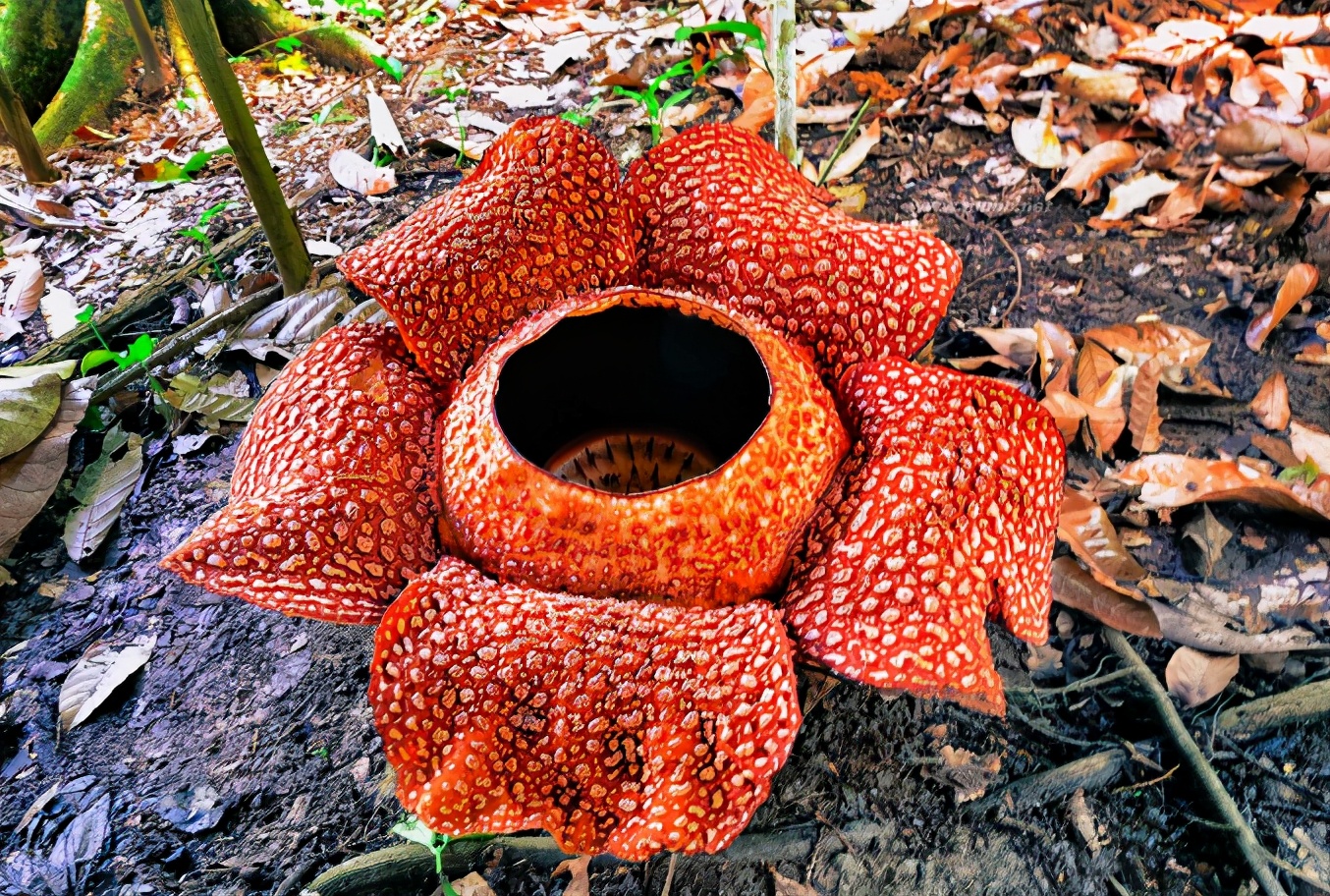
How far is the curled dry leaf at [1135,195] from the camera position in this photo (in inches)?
101

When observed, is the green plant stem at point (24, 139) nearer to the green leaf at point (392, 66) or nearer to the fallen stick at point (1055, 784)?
the green leaf at point (392, 66)

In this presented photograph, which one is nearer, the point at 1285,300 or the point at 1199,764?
the point at 1199,764

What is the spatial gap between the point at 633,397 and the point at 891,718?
2.66ft

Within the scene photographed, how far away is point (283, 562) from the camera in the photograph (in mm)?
1346

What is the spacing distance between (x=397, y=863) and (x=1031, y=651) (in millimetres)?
Result: 1287

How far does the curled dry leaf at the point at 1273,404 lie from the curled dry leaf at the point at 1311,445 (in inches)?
1.5

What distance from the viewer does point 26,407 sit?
2273 mm

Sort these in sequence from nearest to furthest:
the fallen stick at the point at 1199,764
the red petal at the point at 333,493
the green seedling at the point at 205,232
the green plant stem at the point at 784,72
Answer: the red petal at the point at 333,493, the fallen stick at the point at 1199,764, the green plant stem at the point at 784,72, the green seedling at the point at 205,232

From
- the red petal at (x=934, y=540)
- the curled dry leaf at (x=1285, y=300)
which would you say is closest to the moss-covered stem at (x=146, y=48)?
the red petal at (x=934, y=540)

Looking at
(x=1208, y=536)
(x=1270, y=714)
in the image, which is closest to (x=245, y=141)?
(x=1208, y=536)

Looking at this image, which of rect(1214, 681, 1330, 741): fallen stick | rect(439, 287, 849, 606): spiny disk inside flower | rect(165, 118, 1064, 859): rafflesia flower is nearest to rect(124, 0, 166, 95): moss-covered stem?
rect(165, 118, 1064, 859): rafflesia flower

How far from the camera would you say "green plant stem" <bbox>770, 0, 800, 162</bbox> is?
1959 mm

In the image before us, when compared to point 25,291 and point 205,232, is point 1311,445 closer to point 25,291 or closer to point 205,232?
point 205,232

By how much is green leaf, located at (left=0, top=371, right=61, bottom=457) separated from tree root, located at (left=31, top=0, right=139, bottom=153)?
1825 mm
